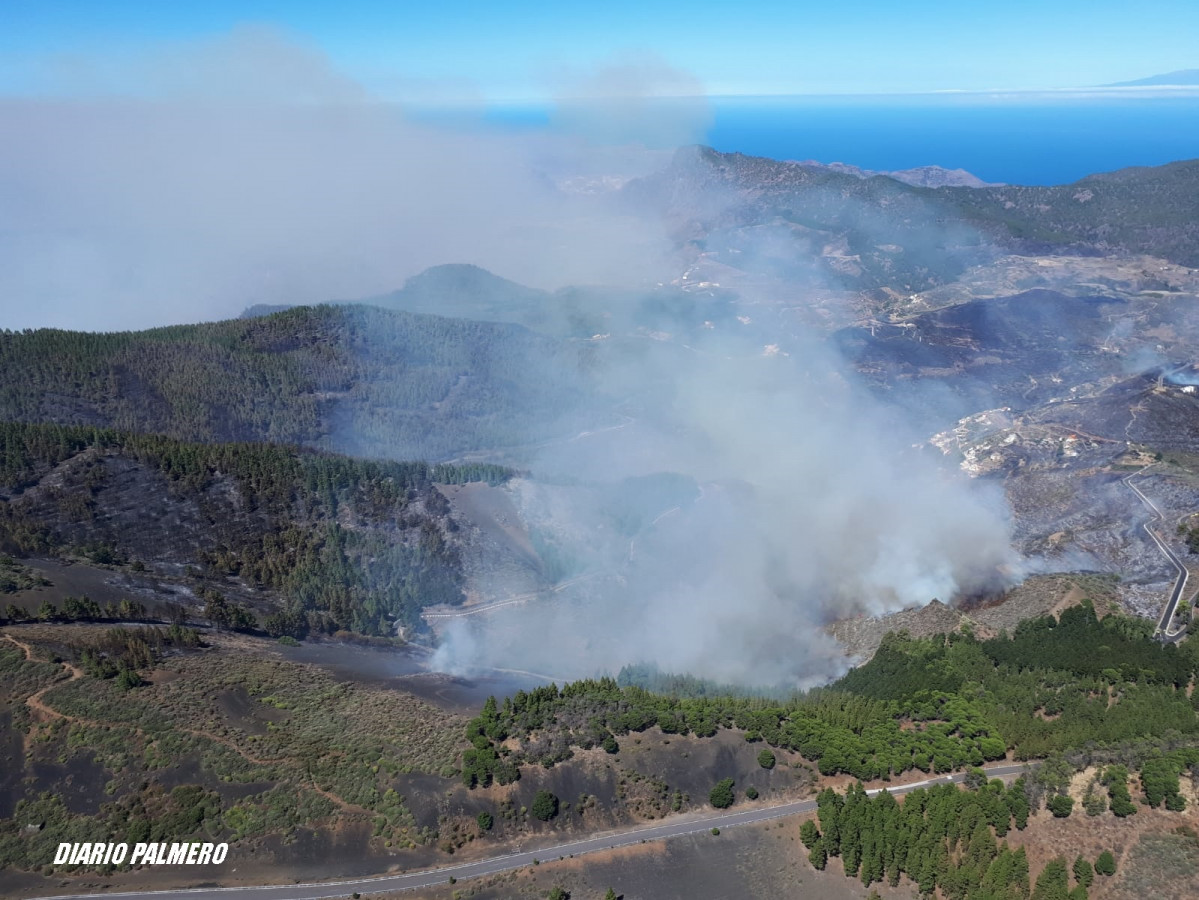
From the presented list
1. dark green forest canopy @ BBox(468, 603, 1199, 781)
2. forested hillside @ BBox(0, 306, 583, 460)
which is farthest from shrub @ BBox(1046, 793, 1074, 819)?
forested hillside @ BBox(0, 306, 583, 460)

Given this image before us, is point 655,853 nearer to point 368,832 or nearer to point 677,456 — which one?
point 368,832

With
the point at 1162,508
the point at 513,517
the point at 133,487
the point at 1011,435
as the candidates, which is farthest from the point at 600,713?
the point at 1011,435

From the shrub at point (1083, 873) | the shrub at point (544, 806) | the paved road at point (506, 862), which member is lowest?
the paved road at point (506, 862)

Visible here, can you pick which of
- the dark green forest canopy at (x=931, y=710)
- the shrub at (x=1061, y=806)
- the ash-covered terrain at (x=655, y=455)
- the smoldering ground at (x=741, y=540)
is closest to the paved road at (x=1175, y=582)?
the ash-covered terrain at (x=655, y=455)

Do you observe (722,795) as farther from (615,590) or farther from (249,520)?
(249,520)

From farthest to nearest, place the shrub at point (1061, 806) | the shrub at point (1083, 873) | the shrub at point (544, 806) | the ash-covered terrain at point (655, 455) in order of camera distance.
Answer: the ash-covered terrain at point (655, 455) → the shrub at point (544, 806) → the shrub at point (1061, 806) → the shrub at point (1083, 873)

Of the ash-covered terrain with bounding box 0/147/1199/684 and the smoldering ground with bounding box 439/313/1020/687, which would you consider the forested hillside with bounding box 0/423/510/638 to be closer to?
the ash-covered terrain with bounding box 0/147/1199/684

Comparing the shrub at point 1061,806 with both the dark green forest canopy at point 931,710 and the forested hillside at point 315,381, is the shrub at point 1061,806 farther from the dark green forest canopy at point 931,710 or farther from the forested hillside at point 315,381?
the forested hillside at point 315,381

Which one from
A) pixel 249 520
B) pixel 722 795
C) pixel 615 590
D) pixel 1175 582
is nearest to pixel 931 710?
pixel 722 795
